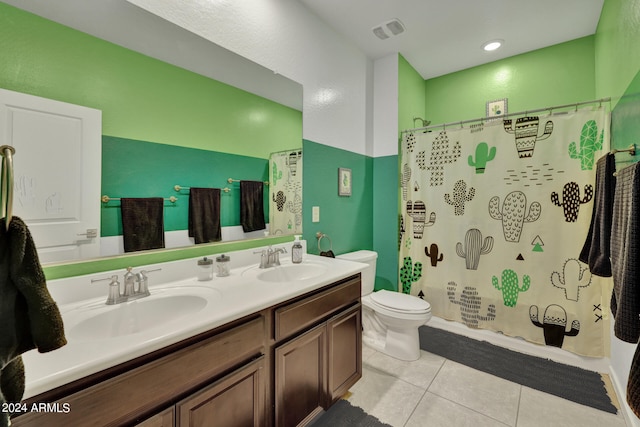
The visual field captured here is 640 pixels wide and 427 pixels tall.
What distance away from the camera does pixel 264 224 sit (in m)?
1.81

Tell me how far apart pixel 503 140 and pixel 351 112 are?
1.29 meters

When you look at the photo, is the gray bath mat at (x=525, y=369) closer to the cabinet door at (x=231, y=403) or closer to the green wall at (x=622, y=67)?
the green wall at (x=622, y=67)

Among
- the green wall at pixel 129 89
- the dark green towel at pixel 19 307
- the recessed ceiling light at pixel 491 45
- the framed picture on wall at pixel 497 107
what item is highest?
the recessed ceiling light at pixel 491 45

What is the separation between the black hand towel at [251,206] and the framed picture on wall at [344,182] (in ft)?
2.82

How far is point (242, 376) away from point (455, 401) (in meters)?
1.41

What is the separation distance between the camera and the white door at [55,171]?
95 cm

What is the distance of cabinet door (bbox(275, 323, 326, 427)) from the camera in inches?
47.8

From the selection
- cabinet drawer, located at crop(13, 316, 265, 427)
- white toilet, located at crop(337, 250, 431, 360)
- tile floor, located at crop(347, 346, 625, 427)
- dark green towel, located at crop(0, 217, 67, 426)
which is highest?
dark green towel, located at crop(0, 217, 67, 426)

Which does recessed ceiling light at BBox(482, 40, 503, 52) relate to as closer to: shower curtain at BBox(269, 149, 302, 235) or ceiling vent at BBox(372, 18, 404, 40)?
ceiling vent at BBox(372, 18, 404, 40)

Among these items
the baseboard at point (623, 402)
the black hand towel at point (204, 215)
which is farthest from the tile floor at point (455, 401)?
the black hand towel at point (204, 215)

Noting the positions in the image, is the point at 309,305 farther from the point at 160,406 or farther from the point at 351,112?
the point at 351,112

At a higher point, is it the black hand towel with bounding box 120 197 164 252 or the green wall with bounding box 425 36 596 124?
the green wall with bounding box 425 36 596 124

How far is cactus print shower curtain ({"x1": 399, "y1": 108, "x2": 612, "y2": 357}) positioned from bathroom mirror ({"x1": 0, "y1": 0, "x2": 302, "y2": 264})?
146 centimetres

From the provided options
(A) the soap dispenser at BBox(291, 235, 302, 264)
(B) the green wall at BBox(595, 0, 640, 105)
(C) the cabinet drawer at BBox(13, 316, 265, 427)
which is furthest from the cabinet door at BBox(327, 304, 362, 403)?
(B) the green wall at BBox(595, 0, 640, 105)
